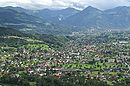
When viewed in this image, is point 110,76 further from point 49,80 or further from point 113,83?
point 49,80

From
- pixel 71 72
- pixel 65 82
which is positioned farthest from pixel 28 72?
pixel 65 82

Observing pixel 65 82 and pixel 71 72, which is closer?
pixel 65 82

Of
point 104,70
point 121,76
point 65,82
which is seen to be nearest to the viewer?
point 65,82

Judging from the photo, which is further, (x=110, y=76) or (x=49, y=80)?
(x=110, y=76)

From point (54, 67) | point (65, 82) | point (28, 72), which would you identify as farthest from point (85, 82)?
point (54, 67)

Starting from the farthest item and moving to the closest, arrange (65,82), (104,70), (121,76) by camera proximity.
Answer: (104,70) → (121,76) → (65,82)

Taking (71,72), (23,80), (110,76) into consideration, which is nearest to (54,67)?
(71,72)

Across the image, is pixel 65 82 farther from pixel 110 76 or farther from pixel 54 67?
pixel 54 67
